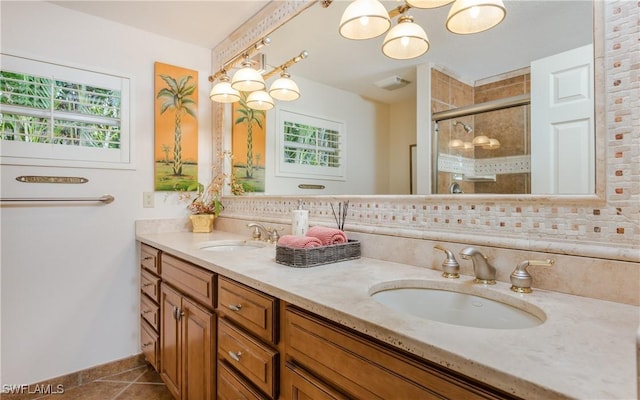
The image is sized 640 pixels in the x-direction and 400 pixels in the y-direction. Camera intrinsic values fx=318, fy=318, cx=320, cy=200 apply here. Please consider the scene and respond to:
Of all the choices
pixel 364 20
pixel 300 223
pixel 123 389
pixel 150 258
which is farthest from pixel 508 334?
pixel 123 389

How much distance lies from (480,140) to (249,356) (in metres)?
1.01

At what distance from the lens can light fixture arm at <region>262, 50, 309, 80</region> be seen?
1.72 metres

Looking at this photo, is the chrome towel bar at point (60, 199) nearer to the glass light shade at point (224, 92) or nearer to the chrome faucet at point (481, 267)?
the glass light shade at point (224, 92)

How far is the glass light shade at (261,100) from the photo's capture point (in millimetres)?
1909

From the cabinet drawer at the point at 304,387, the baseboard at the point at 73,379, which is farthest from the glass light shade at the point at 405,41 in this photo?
the baseboard at the point at 73,379

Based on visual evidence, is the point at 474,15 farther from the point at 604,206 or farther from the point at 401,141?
the point at 604,206

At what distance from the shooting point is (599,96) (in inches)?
31.3

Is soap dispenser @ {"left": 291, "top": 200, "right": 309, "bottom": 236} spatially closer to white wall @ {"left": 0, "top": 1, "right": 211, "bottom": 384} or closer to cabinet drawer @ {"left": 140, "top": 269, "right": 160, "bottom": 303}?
cabinet drawer @ {"left": 140, "top": 269, "right": 160, "bottom": 303}

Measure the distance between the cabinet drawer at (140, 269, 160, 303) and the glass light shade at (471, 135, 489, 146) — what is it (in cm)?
171

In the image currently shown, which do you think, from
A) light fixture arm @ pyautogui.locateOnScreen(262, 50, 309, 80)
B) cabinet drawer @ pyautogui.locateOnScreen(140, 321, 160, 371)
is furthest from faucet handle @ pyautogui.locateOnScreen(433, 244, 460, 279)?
cabinet drawer @ pyautogui.locateOnScreen(140, 321, 160, 371)

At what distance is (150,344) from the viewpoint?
1.89 m

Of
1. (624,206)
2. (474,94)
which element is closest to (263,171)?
(474,94)

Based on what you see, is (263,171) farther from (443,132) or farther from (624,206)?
(624,206)

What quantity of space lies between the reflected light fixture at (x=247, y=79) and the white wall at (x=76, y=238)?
767 mm
